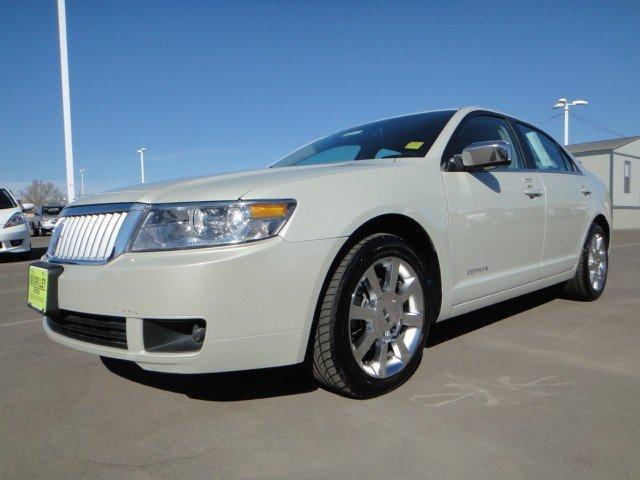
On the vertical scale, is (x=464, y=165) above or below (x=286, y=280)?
above

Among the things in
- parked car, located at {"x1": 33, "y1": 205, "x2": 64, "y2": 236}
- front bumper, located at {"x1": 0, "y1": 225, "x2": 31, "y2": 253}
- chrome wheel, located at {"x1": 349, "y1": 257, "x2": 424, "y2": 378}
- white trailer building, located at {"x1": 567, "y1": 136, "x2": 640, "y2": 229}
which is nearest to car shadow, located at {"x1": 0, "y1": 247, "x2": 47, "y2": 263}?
front bumper, located at {"x1": 0, "y1": 225, "x2": 31, "y2": 253}

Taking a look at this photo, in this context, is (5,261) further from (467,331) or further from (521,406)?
(521,406)

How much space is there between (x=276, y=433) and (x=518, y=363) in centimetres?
150

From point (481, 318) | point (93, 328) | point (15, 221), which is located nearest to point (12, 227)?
point (15, 221)

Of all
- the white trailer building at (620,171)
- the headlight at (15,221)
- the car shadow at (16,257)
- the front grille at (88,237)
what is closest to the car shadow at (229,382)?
the front grille at (88,237)

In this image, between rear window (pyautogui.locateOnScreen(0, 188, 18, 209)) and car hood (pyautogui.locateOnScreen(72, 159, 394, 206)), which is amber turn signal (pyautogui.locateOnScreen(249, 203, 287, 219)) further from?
rear window (pyautogui.locateOnScreen(0, 188, 18, 209))

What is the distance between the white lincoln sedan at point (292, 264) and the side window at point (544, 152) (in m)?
0.90

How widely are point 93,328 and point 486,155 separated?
2159 millimetres

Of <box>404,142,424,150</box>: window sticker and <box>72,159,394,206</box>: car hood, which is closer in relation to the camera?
<box>72,159,394,206</box>: car hood

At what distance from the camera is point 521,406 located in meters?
2.25

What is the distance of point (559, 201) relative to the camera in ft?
12.4

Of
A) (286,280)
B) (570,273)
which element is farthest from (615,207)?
(286,280)

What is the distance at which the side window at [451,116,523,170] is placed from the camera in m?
3.16

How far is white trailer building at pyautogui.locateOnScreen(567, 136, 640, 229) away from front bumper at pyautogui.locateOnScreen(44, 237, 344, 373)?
2442cm
